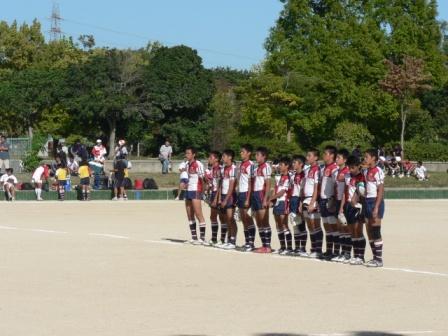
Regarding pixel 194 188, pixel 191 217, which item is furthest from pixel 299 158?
pixel 191 217

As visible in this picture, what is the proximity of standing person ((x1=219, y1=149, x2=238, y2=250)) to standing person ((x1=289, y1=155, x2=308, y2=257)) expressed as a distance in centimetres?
148

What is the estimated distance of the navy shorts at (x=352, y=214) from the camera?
17.1 metres

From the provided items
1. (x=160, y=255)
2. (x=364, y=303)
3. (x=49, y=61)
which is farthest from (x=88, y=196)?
(x=49, y=61)

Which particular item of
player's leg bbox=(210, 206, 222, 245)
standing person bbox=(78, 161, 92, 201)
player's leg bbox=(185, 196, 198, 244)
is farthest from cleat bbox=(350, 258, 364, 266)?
standing person bbox=(78, 161, 92, 201)

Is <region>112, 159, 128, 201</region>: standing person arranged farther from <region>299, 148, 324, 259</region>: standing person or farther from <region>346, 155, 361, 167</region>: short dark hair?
<region>346, 155, 361, 167</region>: short dark hair

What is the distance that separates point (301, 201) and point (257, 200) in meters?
1.18

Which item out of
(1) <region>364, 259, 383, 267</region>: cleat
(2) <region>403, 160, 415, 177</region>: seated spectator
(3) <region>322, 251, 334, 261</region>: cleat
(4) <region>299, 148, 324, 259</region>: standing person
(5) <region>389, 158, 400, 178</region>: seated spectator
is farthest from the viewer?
(2) <region>403, 160, 415, 177</region>: seated spectator

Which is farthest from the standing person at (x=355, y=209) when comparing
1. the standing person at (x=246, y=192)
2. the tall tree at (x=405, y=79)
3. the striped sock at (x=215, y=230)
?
the tall tree at (x=405, y=79)

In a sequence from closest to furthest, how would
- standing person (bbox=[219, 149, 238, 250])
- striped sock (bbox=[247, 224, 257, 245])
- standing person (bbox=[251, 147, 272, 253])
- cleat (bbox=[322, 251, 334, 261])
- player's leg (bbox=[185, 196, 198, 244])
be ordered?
cleat (bbox=[322, 251, 334, 261]) < standing person (bbox=[251, 147, 272, 253]) < striped sock (bbox=[247, 224, 257, 245]) < standing person (bbox=[219, 149, 238, 250]) < player's leg (bbox=[185, 196, 198, 244])

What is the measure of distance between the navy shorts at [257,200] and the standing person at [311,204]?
1.10 meters

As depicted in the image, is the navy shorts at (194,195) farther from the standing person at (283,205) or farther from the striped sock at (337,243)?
the striped sock at (337,243)

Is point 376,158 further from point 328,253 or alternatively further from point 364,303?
point 364,303

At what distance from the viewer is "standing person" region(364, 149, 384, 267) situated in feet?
55.1

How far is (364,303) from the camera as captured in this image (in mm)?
13086
